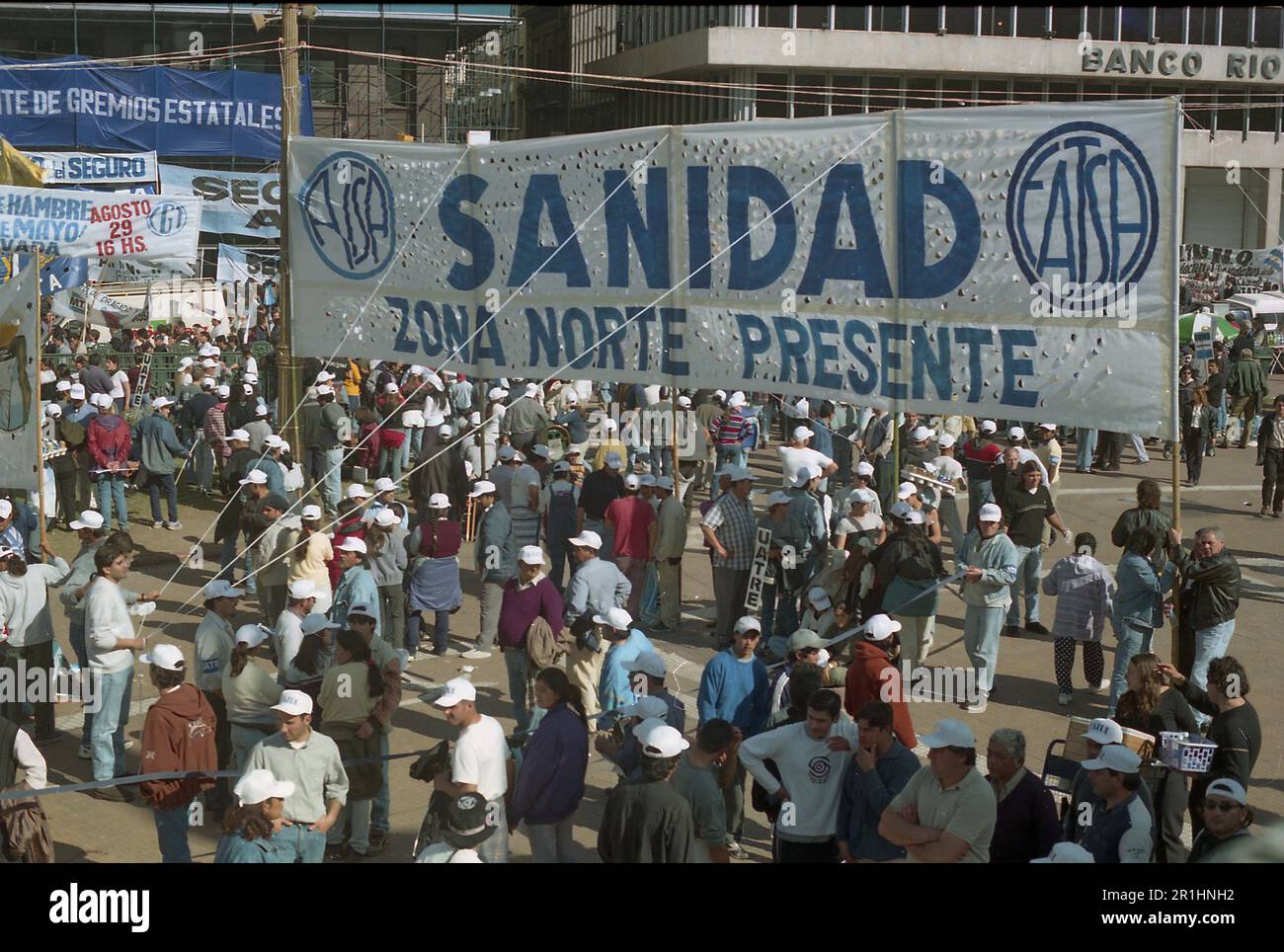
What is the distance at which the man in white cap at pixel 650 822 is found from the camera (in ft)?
21.4

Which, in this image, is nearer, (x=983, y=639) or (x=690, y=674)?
(x=983, y=639)

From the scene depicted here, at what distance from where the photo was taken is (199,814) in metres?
8.88

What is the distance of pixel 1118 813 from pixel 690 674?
608 centimetres

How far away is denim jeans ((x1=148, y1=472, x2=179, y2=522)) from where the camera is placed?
17.8 m

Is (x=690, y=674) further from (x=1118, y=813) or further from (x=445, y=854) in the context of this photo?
(x=1118, y=813)

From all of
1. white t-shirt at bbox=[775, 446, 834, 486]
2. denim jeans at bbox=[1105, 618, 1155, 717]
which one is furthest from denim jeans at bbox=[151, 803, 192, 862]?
white t-shirt at bbox=[775, 446, 834, 486]

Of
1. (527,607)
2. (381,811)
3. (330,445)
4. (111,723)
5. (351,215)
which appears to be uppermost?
(351,215)

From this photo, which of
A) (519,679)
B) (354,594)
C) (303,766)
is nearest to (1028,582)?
(519,679)

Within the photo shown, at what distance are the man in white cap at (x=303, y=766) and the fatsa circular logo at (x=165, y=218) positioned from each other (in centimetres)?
1783

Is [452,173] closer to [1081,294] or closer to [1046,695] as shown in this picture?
[1081,294]

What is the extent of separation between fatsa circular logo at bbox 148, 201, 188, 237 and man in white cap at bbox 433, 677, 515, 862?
18069 mm

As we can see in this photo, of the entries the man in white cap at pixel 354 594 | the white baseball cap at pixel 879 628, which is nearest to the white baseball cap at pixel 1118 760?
the white baseball cap at pixel 879 628

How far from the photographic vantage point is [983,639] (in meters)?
11.8
